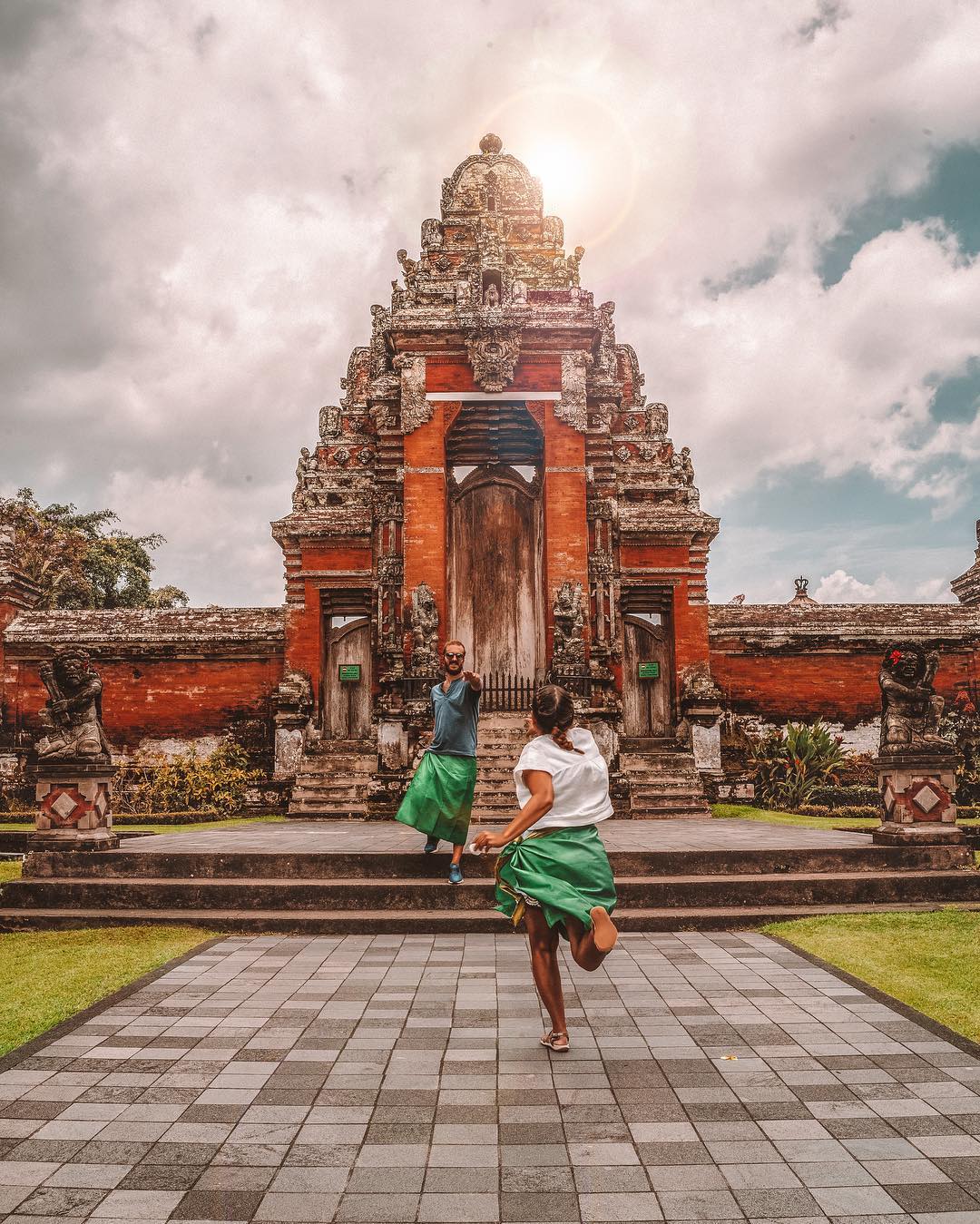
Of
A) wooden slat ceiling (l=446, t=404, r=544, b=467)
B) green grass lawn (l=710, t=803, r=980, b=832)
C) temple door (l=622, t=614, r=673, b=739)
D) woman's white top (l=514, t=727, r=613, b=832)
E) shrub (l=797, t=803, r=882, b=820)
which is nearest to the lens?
woman's white top (l=514, t=727, r=613, b=832)

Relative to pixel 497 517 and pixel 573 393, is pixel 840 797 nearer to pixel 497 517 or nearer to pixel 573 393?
pixel 497 517

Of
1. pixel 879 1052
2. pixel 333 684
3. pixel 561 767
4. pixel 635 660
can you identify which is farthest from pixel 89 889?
pixel 635 660

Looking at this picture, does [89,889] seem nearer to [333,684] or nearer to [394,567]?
[394,567]

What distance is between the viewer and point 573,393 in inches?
Answer: 536

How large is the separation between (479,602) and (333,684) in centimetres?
371

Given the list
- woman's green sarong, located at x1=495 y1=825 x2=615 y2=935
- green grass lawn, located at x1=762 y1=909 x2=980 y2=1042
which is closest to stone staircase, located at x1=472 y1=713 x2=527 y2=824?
green grass lawn, located at x1=762 y1=909 x2=980 y2=1042

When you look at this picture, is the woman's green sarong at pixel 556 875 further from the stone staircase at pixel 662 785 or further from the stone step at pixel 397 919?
the stone staircase at pixel 662 785

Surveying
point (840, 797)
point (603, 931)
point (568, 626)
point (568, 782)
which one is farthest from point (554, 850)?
point (840, 797)

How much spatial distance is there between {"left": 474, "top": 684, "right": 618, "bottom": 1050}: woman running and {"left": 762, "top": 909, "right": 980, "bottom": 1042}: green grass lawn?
85.4 inches

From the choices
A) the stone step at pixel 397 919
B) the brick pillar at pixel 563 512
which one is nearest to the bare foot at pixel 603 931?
the stone step at pixel 397 919

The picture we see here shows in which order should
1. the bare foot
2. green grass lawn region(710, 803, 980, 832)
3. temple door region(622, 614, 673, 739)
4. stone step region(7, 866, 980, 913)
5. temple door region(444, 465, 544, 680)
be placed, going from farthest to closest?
temple door region(622, 614, 673, 739) < temple door region(444, 465, 544, 680) < green grass lawn region(710, 803, 980, 832) < stone step region(7, 866, 980, 913) < the bare foot

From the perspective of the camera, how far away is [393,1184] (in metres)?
3.07

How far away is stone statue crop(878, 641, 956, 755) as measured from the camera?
8.60 m

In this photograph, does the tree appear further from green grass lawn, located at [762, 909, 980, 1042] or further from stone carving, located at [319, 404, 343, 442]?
green grass lawn, located at [762, 909, 980, 1042]
